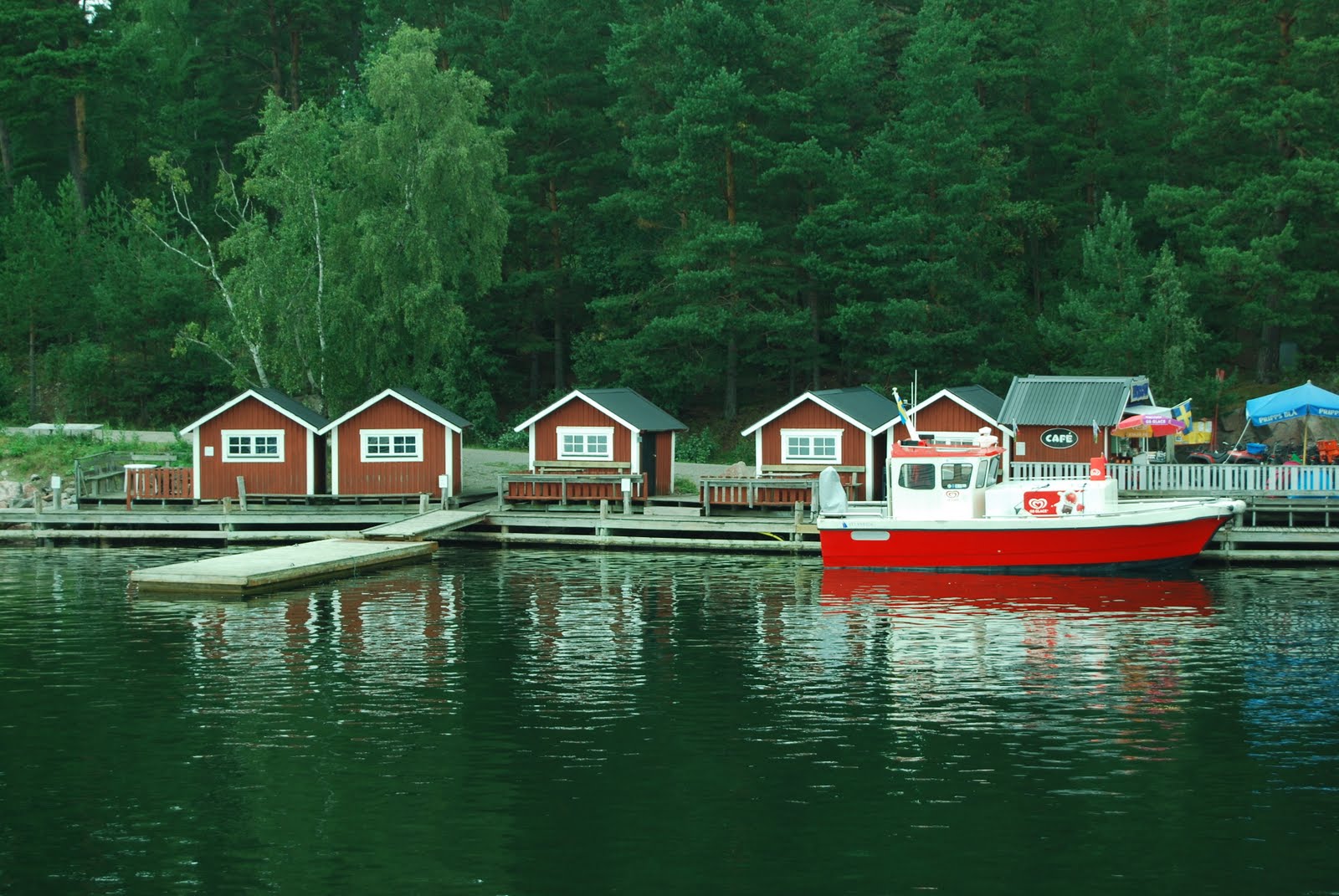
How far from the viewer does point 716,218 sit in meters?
60.1

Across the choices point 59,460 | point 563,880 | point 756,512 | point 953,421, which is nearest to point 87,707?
point 563,880

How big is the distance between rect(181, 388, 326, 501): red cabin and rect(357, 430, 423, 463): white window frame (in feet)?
4.88

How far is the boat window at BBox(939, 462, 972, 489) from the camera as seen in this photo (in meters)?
35.6

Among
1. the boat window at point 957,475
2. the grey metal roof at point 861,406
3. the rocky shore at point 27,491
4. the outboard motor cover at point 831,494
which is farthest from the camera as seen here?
the rocky shore at point 27,491

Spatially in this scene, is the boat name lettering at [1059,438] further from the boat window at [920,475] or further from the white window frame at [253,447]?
the white window frame at [253,447]

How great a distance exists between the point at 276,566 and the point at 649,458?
535 inches

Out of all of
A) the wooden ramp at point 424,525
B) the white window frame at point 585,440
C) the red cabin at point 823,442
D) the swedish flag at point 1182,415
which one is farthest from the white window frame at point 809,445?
the swedish flag at point 1182,415

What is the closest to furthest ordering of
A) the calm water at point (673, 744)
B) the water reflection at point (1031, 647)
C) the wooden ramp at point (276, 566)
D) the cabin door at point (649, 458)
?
the calm water at point (673, 744)
the water reflection at point (1031, 647)
the wooden ramp at point (276, 566)
the cabin door at point (649, 458)

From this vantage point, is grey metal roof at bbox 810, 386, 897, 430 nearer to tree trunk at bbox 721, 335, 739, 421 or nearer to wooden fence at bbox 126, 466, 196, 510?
tree trunk at bbox 721, 335, 739, 421

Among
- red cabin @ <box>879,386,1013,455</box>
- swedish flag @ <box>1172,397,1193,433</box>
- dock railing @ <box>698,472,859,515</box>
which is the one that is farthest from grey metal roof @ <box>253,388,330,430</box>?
swedish flag @ <box>1172,397,1193,433</box>

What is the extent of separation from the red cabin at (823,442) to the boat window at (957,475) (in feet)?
21.4

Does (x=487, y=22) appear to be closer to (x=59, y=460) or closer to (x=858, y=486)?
(x=59, y=460)

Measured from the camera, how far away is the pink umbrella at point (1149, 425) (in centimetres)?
3950

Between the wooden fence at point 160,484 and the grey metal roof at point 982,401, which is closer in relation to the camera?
the grey metal roof at point 982,401
